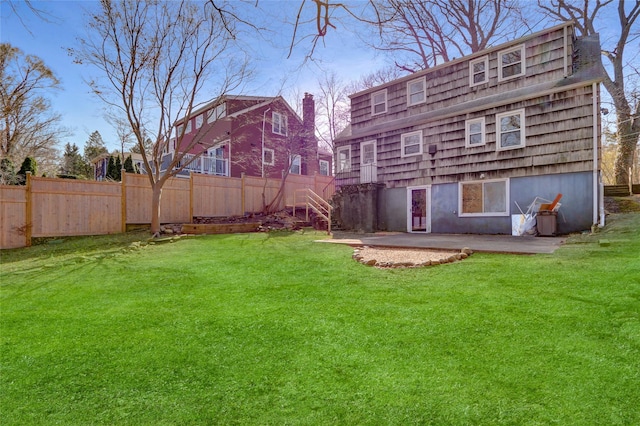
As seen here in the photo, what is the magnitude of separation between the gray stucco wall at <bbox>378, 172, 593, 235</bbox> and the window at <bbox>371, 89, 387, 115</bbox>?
3.89 meters

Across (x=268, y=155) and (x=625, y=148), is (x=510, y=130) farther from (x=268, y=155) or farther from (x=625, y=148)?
(x=268, y=155)

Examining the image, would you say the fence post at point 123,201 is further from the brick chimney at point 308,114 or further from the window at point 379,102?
the brick chimney at point 308,114

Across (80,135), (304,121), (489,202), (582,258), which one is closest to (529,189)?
(489,202)

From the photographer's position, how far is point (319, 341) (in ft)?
10.6

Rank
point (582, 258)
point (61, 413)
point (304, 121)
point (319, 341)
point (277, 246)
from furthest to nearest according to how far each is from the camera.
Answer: point (304, 121)
point (277, 246)
point (582, 258)
point (319, 341)
point (61, 413)

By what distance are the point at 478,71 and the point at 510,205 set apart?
5.22 meters

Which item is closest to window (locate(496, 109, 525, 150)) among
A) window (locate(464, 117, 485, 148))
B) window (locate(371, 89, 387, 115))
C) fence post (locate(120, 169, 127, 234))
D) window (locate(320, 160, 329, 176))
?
window (locate(464, 117, 485, 148))

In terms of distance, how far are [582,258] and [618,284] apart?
1.69 meters

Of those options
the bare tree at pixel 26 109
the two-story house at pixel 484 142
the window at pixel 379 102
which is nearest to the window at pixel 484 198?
the two-story house at pixel 484 142

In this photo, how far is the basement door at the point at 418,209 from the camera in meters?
13.4

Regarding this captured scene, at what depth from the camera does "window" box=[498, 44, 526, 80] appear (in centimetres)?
1166

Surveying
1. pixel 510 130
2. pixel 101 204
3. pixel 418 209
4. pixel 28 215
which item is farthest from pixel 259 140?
pixel 510 130

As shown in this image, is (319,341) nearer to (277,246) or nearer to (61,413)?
(61,413)

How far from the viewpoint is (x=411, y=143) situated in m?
14.0
